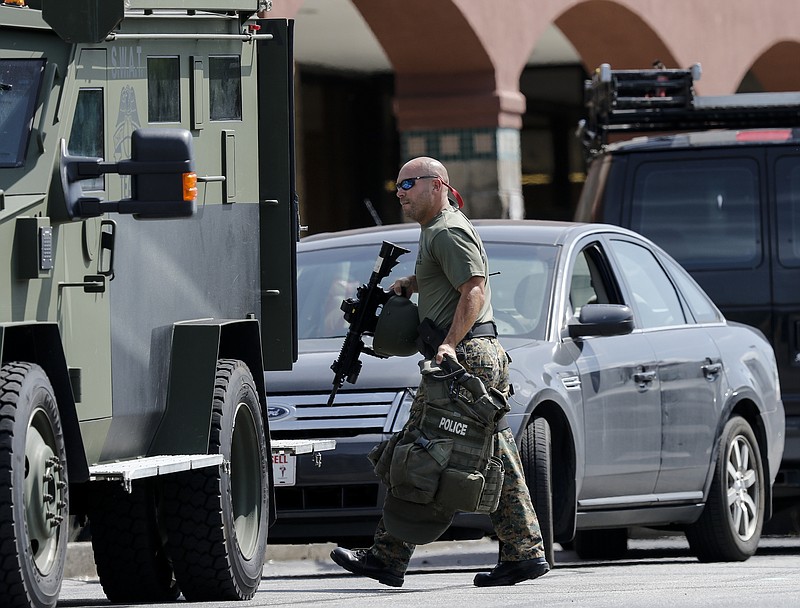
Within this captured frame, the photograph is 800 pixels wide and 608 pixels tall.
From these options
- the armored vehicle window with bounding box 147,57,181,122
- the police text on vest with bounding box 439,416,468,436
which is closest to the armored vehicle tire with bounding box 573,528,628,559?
the police text on vest with bounding box 439,416,468,436

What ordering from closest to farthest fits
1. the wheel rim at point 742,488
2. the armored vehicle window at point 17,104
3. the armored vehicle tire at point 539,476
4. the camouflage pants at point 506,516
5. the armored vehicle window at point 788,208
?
the armored vehicle window at point 17,104
the camouflage pants at point 506,516
the armored vehicle tire at point 539,476
the wheel rim at point 742,488
the armored vehicle window at point 788,208

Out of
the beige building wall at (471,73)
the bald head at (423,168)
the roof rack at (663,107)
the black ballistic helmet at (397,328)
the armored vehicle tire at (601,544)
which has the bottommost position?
the armored vehicle tire at (601,544)

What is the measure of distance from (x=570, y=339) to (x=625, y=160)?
2689 mm

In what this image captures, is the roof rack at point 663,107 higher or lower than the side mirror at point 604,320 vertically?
higher

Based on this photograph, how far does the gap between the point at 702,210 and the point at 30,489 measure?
633 centimetres

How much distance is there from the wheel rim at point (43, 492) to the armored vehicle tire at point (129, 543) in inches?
38.6

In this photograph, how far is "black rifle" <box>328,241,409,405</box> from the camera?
809 centimetres

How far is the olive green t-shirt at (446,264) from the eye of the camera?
25.1ft

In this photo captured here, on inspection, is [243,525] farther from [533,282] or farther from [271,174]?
[533,282]

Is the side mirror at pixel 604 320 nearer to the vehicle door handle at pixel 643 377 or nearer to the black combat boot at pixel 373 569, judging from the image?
the vehicle door handle at pixel 643 377

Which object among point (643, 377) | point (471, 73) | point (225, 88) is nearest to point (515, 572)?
point (225, 88)

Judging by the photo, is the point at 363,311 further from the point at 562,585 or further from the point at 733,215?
the point at 733,215

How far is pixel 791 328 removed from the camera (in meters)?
11.7

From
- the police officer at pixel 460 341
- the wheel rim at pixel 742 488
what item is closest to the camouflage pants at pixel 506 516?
the police officer at pixel 460 341
